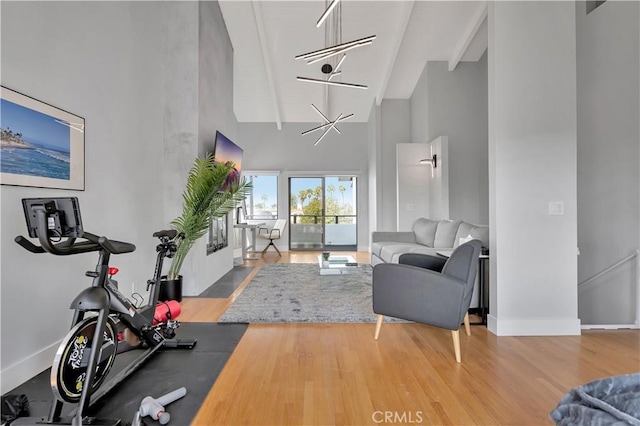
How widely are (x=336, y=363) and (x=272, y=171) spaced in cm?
704

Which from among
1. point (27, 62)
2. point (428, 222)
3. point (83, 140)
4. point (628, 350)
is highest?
point (27, 62)

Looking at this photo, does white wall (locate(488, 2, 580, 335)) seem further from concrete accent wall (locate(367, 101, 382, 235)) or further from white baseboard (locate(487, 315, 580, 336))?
concrete accent wall (locate(367, 101, 382, 235))

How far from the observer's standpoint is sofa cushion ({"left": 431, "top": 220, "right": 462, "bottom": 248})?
4.56 meters

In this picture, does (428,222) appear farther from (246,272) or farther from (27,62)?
Answer: (27,62)

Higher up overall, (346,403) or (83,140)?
(83,140)

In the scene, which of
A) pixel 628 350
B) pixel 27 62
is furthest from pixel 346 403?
pixel 27 62

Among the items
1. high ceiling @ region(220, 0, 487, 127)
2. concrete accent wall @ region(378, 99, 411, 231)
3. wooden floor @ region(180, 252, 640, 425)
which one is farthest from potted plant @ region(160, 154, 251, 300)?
concrete accent wall @ region(378, 99, 411, 231)

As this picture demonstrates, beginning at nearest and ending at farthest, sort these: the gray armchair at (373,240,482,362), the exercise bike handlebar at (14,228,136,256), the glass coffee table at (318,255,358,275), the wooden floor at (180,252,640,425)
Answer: the exercise bike handlebar at (14,228,136,256)
the wooden floor at (180,252,640,425)
the gray armchair at (373,240,482,362)
the glass coffee table at (318,255,358,275)

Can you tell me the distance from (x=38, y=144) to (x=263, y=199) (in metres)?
6.82

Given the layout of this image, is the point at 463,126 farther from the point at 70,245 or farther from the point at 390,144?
the point at 70,245

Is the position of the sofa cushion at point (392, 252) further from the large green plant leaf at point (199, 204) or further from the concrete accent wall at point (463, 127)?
the large green plant leaf at point (199, 204)

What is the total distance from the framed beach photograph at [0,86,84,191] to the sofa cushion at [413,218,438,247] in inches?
179

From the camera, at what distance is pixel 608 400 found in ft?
2.98

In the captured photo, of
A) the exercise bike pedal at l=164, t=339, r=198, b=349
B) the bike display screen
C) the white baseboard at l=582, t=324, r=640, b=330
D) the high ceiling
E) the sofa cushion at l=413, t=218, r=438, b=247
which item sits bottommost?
the white baseboard at l=582, t=324, r=640, b=330
